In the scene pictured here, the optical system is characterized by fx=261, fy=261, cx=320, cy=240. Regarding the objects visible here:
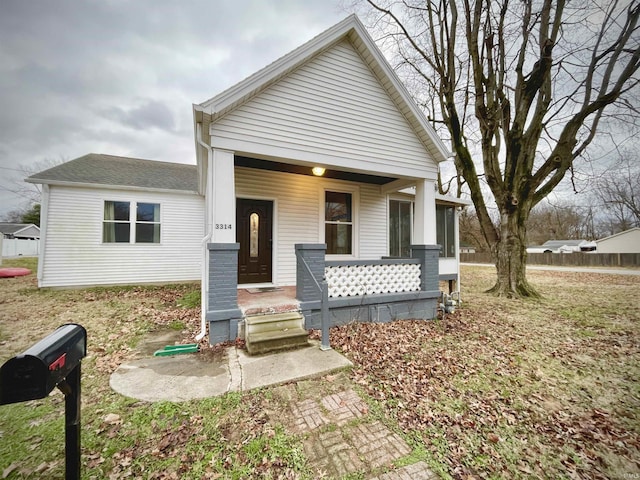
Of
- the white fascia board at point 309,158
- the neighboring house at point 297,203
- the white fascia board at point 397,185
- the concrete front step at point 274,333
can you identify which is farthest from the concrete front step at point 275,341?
the white fascia board at point 397,185

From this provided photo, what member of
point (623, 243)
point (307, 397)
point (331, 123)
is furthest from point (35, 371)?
point (623, 243)

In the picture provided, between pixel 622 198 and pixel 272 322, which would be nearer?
pixel 272 322

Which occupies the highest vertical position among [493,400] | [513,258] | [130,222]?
[130,222]

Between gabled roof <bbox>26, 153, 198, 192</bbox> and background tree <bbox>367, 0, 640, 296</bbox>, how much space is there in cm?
1121

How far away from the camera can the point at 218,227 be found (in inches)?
173

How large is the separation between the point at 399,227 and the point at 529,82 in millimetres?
5913

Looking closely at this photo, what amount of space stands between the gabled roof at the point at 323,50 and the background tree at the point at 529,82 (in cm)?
362

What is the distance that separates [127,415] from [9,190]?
98.5ft

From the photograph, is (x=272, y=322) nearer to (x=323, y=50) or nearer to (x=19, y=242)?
(x=323, y=50)

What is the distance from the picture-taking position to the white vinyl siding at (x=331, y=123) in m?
4.85

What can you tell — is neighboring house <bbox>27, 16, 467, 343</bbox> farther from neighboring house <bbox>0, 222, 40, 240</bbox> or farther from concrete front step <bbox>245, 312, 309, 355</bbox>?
neighboring house <bbox>0, 222, 40, 240</bbox>

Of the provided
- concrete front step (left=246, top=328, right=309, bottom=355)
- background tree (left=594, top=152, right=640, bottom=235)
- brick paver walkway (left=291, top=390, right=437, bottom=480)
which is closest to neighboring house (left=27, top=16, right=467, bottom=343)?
concrete front step (left=246, top=328, right=309, bottom=355)

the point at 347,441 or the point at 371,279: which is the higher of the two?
the point at 371,279

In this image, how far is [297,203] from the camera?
7242 mm
